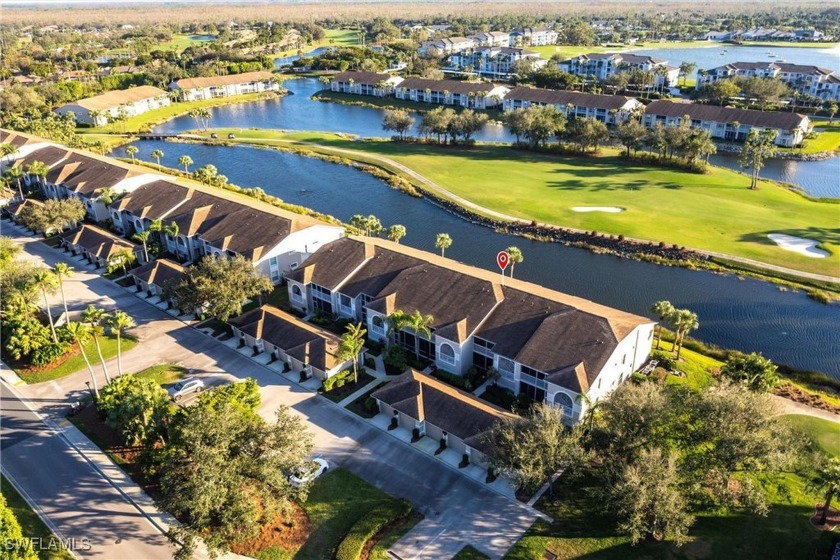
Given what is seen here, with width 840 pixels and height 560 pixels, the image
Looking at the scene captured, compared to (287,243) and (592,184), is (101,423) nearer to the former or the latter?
(287,243)

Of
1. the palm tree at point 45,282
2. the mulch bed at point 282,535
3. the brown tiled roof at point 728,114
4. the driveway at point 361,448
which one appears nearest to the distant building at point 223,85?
the brown tiled roof at point 728,114

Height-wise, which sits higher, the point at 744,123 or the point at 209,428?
the point at 744,123

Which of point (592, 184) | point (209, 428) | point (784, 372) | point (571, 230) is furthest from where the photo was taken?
point (592, 184)

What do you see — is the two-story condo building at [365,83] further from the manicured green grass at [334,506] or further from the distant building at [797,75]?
the manicured green grass at [334,506]

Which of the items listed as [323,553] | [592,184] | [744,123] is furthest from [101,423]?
[744,123]

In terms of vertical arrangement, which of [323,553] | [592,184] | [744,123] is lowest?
[323,553]
